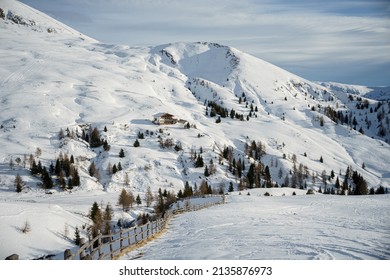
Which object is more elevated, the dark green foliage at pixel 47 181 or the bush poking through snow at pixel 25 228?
the dark green foliage at pixel 47 181

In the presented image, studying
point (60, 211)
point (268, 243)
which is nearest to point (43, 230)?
point (60, 211)

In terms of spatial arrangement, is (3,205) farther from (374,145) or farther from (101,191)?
(374,145)

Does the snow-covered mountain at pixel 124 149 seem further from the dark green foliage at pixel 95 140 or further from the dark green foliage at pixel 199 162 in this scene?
the dark green foliage at pixel 95 140

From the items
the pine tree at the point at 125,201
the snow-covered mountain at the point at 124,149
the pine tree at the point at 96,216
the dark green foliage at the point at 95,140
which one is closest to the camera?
the pine tree at the point at 96,216

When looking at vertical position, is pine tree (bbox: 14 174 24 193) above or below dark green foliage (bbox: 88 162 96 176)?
below

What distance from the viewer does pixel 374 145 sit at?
198875 mm

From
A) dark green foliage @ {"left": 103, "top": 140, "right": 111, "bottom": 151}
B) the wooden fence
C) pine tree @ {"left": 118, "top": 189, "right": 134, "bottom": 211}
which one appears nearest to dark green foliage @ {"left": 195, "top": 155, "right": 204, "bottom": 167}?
dark green foliage @ {"left": 103, "top": 140, "right": 111, "bottom": 151}

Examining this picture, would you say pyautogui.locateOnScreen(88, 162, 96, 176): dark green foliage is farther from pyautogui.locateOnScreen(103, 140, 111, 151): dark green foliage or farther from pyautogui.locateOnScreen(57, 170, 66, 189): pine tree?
pyautogui.locateOnScreen(103, 140, 111, 151): dark green foliage

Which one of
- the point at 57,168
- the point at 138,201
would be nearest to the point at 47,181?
the point at 57,168

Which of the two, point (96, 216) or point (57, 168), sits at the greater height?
point (57, 168)

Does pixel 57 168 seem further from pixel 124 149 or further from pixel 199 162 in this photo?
pixel 199 162

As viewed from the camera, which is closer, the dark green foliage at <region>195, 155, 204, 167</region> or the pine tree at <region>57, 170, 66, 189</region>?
the pine tree at <region>57, 170, 66, 189</region>

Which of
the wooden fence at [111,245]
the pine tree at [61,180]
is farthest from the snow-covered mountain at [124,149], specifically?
the wooden fence at [111,245]

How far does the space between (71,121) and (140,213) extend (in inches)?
3043
